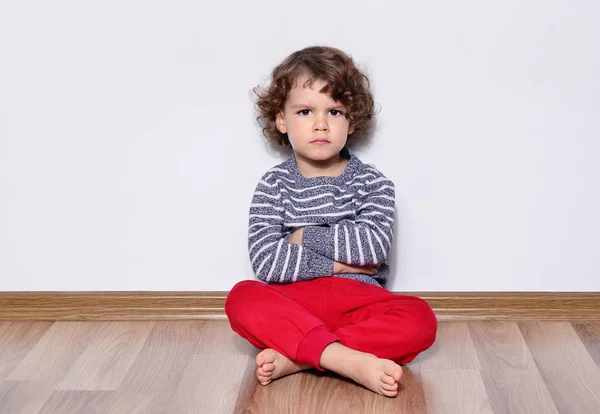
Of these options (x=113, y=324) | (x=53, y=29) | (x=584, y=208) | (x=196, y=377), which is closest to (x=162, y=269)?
(x=113, y=324)

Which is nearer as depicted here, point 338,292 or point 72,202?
point 338,292

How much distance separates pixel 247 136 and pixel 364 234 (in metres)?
0.33

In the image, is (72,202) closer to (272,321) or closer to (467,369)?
(272,321)

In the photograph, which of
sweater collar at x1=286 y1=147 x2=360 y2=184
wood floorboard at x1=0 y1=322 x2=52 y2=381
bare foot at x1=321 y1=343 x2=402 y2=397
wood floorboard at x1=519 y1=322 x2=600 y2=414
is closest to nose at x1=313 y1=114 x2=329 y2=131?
sweater collar at x1=286 y1=147 x2=360 y2=184

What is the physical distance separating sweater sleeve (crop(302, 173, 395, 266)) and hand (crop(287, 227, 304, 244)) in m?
0.02

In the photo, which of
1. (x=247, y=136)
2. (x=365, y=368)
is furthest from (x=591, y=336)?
(x=247, y=136)

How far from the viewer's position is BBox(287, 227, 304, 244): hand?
1721 millimetres

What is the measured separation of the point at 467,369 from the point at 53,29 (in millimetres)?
1052

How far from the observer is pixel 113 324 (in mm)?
1852

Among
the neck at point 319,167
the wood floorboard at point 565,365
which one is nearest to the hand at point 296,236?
the neck at point 319,167

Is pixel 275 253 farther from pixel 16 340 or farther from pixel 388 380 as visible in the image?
pixel 16 340

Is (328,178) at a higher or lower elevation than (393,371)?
higher

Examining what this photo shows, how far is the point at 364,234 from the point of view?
5.55 ft

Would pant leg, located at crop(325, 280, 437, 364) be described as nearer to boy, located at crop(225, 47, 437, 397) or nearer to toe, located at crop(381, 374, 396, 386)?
boy, located at crop(225, 47, 437, 397)
